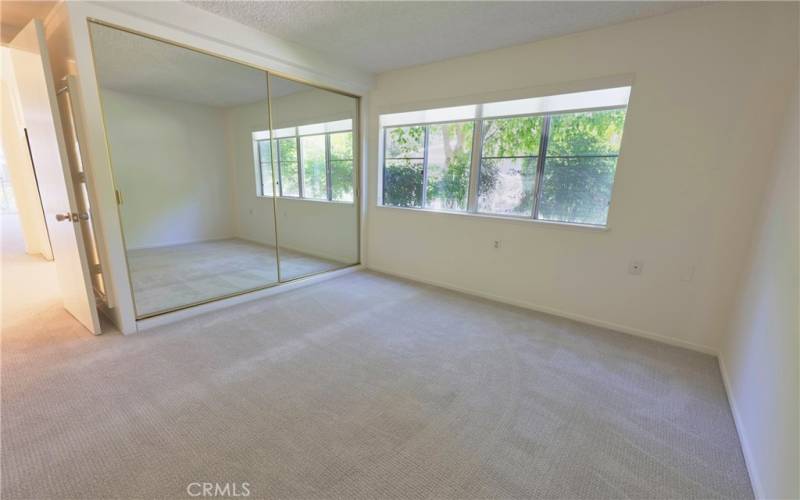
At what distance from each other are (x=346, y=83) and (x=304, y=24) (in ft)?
3.48

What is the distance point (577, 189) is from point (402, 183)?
2.08 meters

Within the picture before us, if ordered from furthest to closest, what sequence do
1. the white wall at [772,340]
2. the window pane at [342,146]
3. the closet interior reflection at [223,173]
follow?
1. the window pane at [342,146]
2. the closet interior reflection at [223,173]
3. the white wall at [772,340]

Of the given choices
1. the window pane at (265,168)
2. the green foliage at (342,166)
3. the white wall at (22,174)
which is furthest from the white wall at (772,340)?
the white wall at (22,174)

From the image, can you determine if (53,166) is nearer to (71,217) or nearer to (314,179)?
(71,217)

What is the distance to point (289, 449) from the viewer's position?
157 centimetres

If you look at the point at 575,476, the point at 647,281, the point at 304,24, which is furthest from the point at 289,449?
the point at 304,24

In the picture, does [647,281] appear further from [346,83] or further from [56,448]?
[56,448]

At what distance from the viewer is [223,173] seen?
5.81 m

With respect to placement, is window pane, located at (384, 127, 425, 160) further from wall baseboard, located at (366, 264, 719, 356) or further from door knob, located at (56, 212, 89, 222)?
door knob, located at (56, 212, 89, 222)

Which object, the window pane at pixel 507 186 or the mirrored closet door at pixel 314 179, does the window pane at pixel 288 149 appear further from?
the window pane at pixel 507 186

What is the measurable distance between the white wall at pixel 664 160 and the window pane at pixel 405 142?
592 millimetres

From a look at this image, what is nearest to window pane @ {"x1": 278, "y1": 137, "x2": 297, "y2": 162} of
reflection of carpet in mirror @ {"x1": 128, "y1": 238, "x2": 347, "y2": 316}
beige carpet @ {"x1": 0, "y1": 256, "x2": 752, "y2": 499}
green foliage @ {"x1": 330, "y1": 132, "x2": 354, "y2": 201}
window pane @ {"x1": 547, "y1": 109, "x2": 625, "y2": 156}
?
green foliage @ {"x1": 330, "y1": 132, "x2": 354, "y2": 201}

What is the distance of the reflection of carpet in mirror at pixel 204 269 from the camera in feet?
10.9

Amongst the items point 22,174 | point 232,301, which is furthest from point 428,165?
point 22,174
